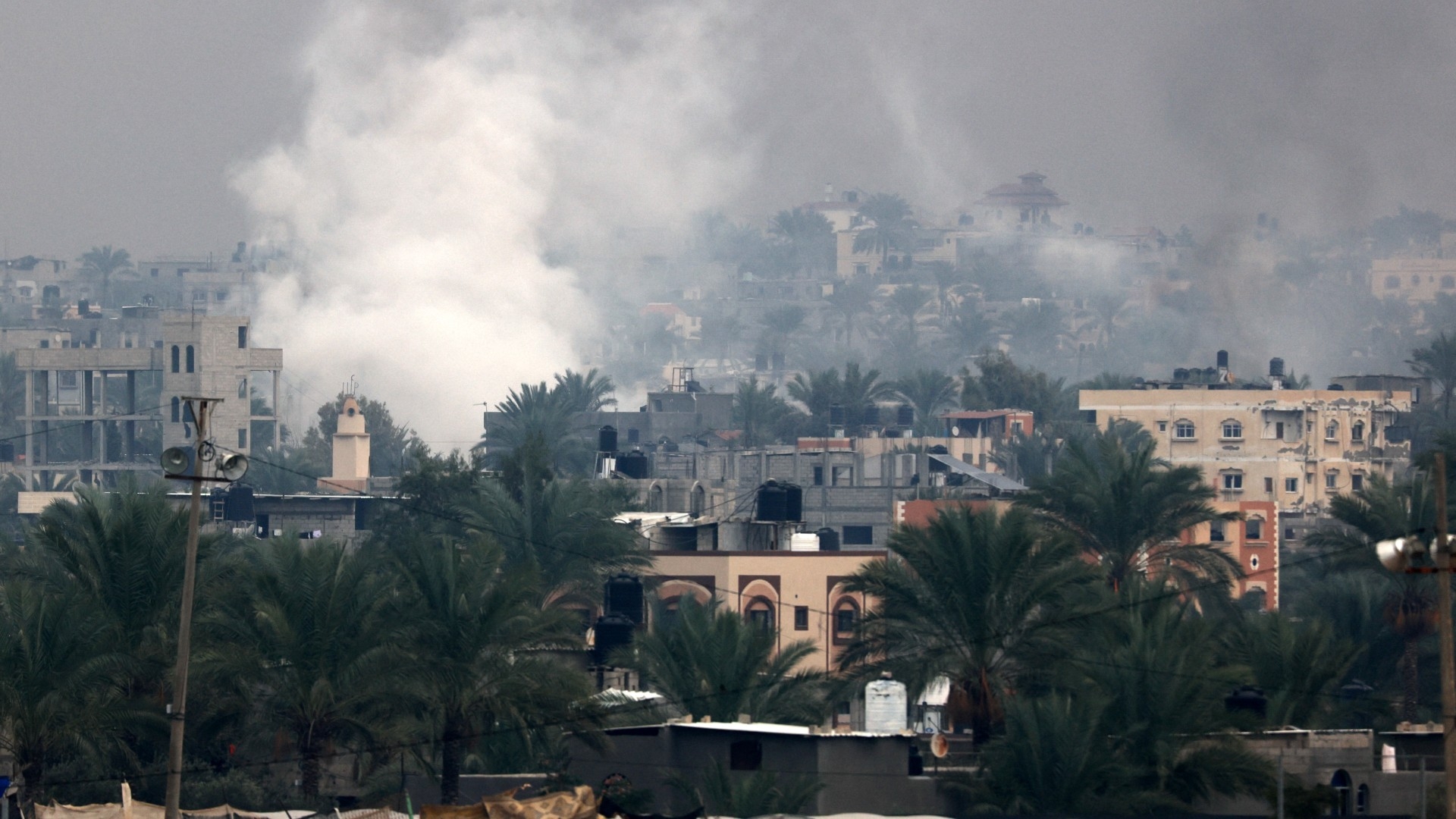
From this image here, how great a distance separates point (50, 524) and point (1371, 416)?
7062 centimetres

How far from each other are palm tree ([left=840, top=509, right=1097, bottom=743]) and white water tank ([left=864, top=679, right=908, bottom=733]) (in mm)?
1178

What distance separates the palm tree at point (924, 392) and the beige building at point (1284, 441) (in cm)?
3393

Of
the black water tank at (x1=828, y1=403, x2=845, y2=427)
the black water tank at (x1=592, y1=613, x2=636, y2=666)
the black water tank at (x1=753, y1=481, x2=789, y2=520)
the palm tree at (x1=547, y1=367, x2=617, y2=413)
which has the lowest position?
the black water tank at (x1=592, y1=613, x2=636, y2=666)

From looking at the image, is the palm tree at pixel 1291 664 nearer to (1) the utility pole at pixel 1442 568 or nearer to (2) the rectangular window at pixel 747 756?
(2) the rectangular window at pixel 747 756

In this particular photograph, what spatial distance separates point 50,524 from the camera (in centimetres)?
4297

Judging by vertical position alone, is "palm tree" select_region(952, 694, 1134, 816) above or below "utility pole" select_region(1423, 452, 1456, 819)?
below

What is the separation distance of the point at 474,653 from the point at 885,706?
5866 mm

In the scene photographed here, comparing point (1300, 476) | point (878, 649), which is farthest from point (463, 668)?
point (1300, 476)

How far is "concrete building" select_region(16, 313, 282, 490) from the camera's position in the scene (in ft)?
402

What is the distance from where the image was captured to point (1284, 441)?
339 ft

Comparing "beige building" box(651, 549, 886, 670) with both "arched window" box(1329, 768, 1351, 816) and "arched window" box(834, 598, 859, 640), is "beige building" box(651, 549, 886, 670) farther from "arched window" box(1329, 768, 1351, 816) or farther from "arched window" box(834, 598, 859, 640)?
"arched window" box(1329, 768, 1351, 816)

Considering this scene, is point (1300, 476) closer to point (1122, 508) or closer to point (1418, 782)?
point (1122, 508)

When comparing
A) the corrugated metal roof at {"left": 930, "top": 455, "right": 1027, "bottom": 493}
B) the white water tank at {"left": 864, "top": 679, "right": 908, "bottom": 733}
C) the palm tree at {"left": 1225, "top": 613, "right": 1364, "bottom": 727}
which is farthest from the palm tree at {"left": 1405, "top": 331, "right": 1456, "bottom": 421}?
the white water tank at {"left": 864, "top": 679, "right": 908, "bottom": 733}

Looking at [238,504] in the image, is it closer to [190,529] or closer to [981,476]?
[981,476]
